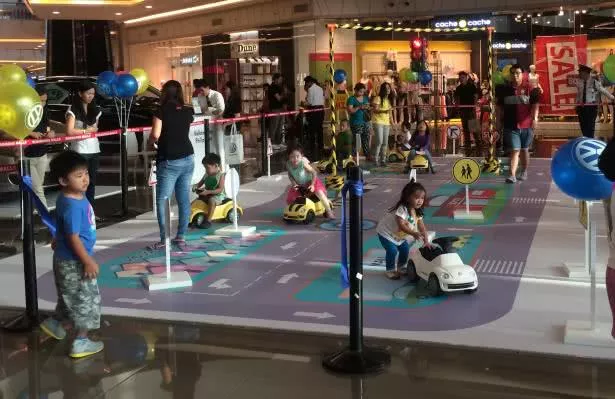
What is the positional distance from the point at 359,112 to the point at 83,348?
34.8 feet

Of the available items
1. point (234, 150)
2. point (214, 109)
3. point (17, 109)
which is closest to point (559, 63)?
point (214, 109)

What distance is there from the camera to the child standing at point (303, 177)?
955 cm

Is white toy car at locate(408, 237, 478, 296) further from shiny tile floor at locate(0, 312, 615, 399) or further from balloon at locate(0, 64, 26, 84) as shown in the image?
balloon at locate(0, 64, 26, 84)

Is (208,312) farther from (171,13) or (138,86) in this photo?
(171,13)

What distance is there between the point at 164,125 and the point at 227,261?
1.46 meters

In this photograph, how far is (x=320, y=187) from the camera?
383 inches

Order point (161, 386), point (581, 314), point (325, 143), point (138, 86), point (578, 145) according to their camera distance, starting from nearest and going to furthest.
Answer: point (161, 386), point (578, 145), point (581, 314), point (138, 86), point (325, 143)

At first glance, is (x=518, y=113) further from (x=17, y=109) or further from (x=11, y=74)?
(x=17, y=109)

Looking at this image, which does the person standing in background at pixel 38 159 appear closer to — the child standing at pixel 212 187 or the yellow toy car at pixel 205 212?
the yellow toy car at pixel 205 212

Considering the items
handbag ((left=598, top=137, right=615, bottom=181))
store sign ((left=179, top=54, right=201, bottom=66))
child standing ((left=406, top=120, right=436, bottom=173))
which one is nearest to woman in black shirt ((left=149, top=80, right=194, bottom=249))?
handbag ((left=598, top=137, right=615, bottom=181))

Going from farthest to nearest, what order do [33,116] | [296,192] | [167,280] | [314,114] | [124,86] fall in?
[314,114], [124,86], [296,192], [167,280], [33,116]

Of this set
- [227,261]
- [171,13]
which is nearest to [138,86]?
[227,261]

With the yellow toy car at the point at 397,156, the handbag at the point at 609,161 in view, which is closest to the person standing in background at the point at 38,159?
the handbag at the point at 609,161

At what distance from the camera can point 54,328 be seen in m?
5.12
